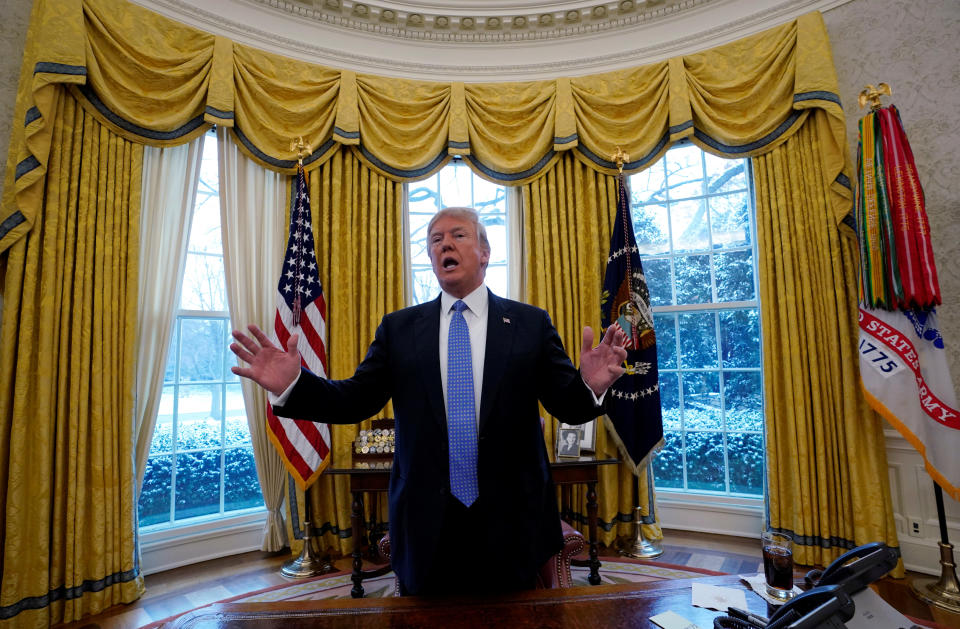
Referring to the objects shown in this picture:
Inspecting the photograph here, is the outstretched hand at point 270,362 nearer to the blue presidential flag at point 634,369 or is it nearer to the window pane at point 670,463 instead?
the blue presidential flag at point 634,369

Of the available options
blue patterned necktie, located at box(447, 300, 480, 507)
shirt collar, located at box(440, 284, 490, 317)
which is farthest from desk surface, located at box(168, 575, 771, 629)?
shirt collar, located at box(440, 284, 490, 317)

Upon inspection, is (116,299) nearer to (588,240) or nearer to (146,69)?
(146,69)

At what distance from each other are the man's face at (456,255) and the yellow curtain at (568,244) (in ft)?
7.33

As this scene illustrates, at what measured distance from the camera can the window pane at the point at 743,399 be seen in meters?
3.54

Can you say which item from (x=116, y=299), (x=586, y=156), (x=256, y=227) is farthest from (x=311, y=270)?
(x=586, y=156)

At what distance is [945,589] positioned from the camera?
249cm

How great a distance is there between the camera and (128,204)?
9.68ft

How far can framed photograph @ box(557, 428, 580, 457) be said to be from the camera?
3.20 meters

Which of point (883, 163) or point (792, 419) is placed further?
point (792, 419)

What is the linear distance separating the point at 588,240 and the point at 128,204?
2992mm

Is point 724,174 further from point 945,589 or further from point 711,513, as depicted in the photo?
point 945,589

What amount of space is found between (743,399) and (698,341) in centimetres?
50

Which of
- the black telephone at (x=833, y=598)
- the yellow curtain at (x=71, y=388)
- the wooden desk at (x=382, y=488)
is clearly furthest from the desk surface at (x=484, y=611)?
the yellow curtain at (x=71, y=388)

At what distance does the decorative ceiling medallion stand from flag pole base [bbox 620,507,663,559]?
3569 mm
